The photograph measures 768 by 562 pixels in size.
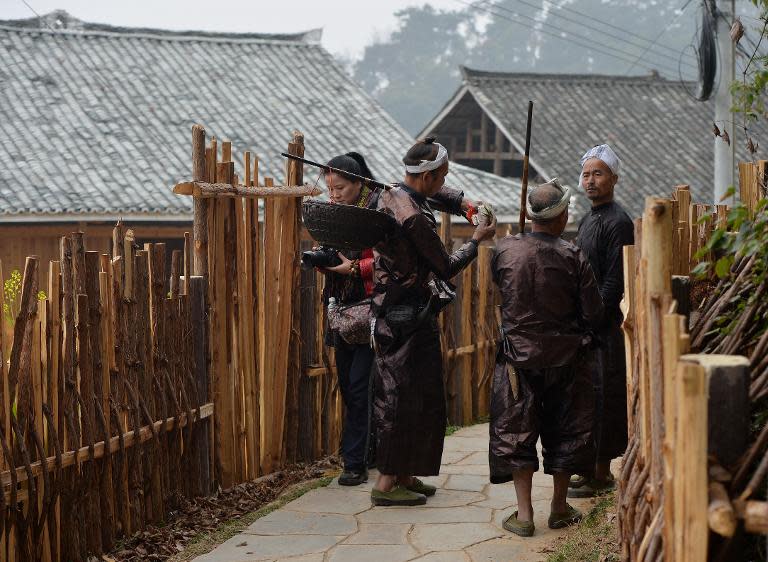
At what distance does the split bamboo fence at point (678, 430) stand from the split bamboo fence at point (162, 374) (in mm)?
2284

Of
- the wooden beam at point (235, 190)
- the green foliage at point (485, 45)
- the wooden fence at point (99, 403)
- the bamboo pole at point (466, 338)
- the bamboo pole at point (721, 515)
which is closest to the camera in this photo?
the bamboo pole at point (721, 515)

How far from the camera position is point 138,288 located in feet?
17.0

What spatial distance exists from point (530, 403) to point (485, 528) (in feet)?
2.09

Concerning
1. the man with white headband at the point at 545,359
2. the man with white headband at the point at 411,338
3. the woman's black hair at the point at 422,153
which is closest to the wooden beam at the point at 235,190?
the man with white headband at the point at 411,338

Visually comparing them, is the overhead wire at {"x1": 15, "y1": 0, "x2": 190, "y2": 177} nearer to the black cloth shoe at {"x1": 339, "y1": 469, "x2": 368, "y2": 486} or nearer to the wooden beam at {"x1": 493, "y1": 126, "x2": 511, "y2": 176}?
the wooden beam at {"x1": 493, "y1": 126, "x2": 511, "y2": 176}

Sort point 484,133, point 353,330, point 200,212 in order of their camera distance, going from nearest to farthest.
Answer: point 200,212 < point 353,330 < point 484,133

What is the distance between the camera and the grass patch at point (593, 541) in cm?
445

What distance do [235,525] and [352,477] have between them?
85 centimetres

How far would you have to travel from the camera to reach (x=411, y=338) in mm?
5531

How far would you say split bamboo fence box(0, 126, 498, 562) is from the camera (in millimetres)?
4426

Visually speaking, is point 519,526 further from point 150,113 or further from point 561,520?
point 150,113

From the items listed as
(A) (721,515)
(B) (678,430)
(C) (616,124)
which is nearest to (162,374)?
(B) (678,430)

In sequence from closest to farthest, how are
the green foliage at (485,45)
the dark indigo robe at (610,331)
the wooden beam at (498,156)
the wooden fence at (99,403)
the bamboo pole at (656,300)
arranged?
the bamboo pole at (656,300), the wooden fence at (99,403), the dark indigo robe at (610,331), the wooden beam at (498,156), the green foliage at (485,45)

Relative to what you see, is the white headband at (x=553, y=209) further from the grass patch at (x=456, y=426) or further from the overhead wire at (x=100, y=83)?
the overhead wire at (x=100, y=83)
